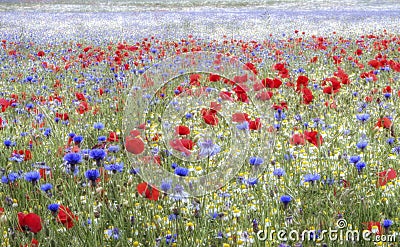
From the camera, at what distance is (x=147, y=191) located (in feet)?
7.53

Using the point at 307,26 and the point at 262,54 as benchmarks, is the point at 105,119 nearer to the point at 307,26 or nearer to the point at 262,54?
the point at 262,54

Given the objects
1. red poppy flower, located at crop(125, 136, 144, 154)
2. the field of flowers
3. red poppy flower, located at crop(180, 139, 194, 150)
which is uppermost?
red poppy flower, located at crop(125, 136, 144, 154)

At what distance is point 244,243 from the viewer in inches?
93.4

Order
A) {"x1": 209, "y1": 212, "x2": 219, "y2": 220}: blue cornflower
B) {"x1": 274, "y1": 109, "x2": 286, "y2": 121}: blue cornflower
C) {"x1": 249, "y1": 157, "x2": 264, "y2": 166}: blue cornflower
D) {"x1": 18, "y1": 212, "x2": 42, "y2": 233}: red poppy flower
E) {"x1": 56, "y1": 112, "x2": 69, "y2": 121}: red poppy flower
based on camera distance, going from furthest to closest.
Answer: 1. {"x1": 56, "y1": 112, "x2": 69, "y2": 121}: red poppy flower
2. {"x1": 274, "y1": 109, "x2": 286, "y2": 121}: blue cornflower
3. {"x1": 249, "y1": 157, "x2": 264, "y2": 166}: blue cornflower
4. {"x1": 209, "y1": 212, "x2": 219, "y2": 220}: blue cornflower
5. {"x1": 18, "y1": 212, "x2": 42, "y2": 233}: red poppy flower

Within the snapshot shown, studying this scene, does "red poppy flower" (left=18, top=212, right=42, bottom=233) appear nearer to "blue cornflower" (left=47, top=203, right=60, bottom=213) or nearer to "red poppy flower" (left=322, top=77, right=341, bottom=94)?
"blue cornflower" (left=47, top=203, right=60, bottom=213)

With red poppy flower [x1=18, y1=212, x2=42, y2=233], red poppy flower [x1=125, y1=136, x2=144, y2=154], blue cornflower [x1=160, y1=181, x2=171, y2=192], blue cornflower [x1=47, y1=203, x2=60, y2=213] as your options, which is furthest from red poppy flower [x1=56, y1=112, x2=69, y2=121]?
red poppy flower [x1=18, y1=212, x2=42, y2=233]

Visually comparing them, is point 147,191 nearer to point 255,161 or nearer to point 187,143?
point 187,143

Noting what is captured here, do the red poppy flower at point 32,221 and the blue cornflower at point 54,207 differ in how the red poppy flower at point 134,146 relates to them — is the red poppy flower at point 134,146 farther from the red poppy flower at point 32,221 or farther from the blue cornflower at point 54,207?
the red poppy flower at point 32,221

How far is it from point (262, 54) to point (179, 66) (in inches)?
98.9

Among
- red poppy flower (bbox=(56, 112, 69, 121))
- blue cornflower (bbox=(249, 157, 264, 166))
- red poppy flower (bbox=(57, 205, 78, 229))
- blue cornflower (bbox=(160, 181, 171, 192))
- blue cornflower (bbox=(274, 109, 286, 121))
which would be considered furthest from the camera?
red poppy flower (bbox=(56, 112, 69, 121))

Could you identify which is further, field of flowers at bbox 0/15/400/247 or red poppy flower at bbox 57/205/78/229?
field of flowers at bbox 0/15/400/247

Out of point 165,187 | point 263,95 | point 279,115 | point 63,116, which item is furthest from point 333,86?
point 63,116

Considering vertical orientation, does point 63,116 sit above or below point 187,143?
below

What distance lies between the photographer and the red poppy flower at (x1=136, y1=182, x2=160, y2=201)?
7.24 feet
